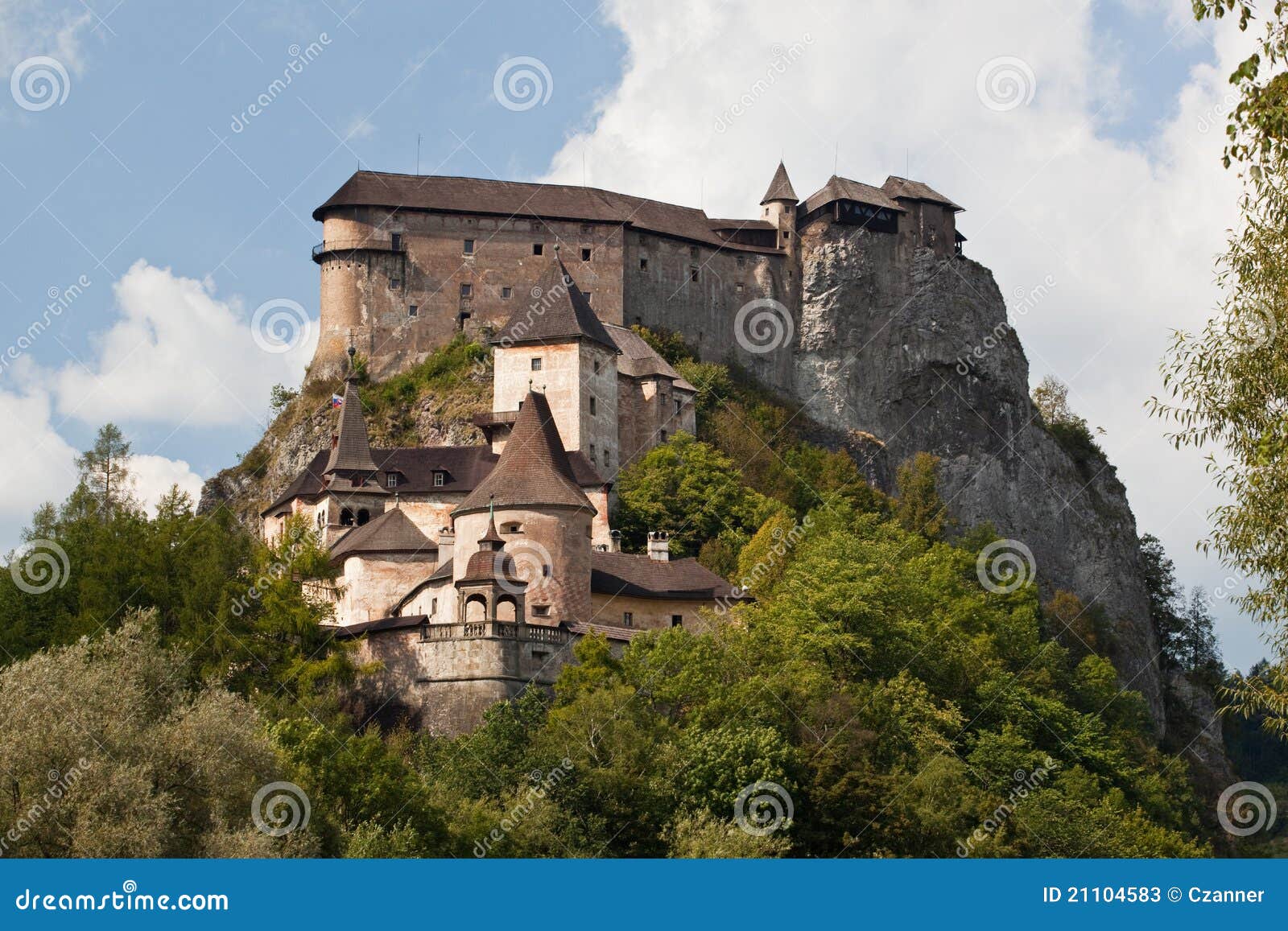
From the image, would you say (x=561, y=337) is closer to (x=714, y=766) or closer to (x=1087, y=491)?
(x=714, y=766)

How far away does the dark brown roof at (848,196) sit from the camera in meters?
110

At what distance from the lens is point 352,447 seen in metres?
79.1

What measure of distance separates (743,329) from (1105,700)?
38320 millimetres

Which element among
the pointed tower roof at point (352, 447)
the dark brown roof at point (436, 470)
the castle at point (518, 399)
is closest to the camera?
the castle at point (518, 399)

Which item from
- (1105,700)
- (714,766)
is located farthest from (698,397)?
(714,766)

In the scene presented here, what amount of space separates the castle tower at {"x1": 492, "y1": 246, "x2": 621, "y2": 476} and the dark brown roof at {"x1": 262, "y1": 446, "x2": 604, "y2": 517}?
1.43m

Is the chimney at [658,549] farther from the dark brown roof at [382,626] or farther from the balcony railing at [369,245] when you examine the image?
the balcony railing at [369,245]

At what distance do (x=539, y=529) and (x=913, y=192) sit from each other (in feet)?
193

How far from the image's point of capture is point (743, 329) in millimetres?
106312

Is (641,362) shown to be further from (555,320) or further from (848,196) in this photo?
(848,196)

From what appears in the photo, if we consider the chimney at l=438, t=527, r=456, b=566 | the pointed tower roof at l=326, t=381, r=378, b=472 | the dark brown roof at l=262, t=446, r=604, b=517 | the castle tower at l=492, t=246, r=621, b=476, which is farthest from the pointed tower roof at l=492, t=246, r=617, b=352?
the chimney at l=438, t=527, r=456, b=566

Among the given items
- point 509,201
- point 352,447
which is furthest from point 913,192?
point 352,447

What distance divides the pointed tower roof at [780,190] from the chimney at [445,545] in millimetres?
47643

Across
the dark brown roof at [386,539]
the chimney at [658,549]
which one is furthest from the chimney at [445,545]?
the chimney at [658,549]
